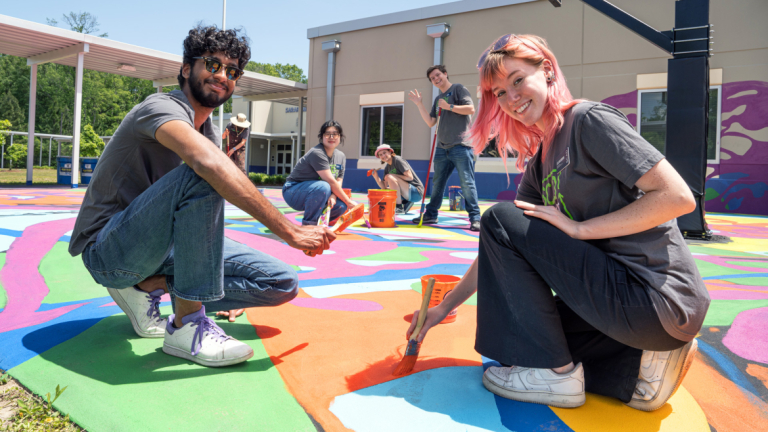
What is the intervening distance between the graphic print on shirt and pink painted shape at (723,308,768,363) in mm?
1179

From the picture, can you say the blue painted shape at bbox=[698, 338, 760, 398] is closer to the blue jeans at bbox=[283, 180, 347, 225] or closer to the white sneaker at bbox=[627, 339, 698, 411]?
the white sneaker at bbox=[627, 339, 698, 411]

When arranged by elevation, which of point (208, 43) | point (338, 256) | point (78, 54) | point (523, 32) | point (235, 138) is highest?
point (523, 32)

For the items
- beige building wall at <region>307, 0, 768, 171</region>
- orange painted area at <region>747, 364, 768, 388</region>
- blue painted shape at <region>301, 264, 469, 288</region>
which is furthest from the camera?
beige building wall at <region>307, 0, 768, 171</region>

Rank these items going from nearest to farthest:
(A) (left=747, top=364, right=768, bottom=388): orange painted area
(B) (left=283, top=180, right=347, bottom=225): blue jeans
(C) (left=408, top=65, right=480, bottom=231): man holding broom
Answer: (A) (left=747, top=364, right=768, bottom=388): orange painted area
(B) (left=283, top=180, right=347, bottom=225): blue jeans
(C) (left=408, top=65, right=480, bottom=231): man holding broom

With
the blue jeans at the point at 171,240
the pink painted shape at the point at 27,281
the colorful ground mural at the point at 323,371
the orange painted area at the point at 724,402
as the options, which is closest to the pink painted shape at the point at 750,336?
the colorful ground mural at the point at 323,371

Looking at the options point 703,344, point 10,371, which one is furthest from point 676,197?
point 10,371

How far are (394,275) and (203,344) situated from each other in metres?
1.94

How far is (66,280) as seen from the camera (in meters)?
3.13

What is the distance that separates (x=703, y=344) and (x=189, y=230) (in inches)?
89.4

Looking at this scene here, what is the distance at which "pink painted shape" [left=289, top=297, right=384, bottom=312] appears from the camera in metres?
2.73

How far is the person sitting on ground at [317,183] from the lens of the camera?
5527 mm

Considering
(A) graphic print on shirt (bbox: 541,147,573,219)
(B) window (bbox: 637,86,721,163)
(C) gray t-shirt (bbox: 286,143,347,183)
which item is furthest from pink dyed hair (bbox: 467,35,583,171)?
(B) window (bbox: 637,86,721,163)

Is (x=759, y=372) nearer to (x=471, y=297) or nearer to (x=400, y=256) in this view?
(x=471, y=297)

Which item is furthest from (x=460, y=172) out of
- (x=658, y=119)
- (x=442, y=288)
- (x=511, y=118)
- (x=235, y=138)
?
(x=658, y=119)
